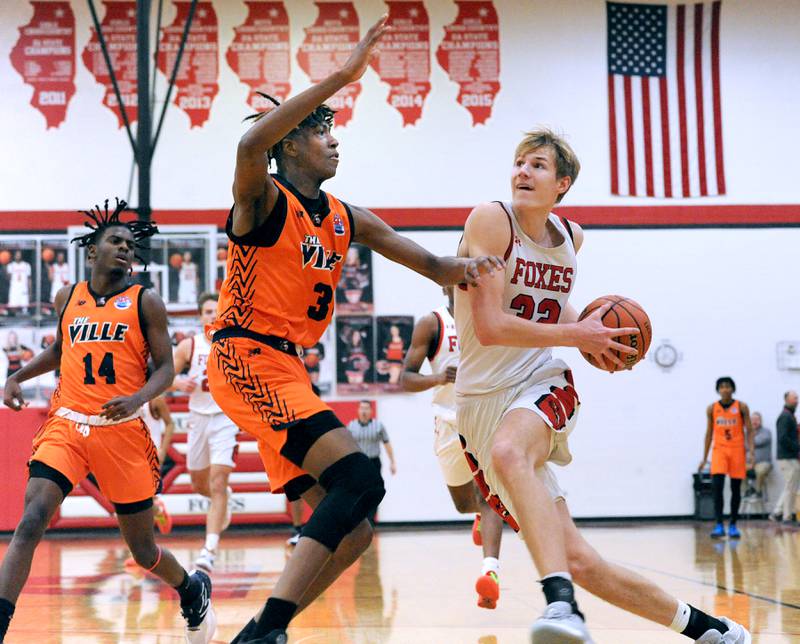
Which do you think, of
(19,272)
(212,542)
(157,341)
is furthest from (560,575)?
(19,272)

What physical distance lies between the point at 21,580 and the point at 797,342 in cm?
1198

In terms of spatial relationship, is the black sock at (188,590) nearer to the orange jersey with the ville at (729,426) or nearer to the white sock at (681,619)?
the white sock at (681,619)

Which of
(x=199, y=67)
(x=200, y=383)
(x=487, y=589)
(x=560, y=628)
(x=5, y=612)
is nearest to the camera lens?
(x=560, y=628)

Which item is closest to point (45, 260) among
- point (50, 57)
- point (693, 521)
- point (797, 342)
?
point (50, 57)

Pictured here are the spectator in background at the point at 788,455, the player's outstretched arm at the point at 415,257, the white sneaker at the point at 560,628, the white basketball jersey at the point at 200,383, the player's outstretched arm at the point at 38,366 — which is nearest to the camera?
the white sneaker at the point at 560,628

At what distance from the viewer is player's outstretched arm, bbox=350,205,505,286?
392cm

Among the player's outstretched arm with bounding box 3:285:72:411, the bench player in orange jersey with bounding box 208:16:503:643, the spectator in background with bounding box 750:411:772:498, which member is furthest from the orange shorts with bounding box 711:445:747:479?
the bench player in orange jersey with bounding box 208:16:503:643

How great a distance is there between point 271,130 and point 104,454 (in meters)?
2.14

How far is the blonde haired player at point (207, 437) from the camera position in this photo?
8398 millimetres

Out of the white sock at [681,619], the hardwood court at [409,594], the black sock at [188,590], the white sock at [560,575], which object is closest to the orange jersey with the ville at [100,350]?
the black sock at [188,590]

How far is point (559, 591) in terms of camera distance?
3420 mm

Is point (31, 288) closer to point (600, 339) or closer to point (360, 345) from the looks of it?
point (360, 345)

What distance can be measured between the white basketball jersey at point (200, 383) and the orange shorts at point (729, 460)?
6.45 m

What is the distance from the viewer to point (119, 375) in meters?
5.02
